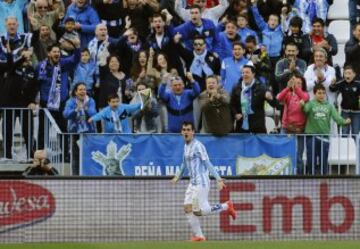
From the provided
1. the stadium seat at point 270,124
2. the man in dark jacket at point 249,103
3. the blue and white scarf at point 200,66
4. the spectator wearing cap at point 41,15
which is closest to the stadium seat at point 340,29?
the stadium seat at point 270,124

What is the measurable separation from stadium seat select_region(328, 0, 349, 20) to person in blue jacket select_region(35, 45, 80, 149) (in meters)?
5.86

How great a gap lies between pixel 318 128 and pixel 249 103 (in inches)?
49.6

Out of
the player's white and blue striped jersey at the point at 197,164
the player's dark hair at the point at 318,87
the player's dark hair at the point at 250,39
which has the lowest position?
the player's white and blue striped jersey at the point at 197,164

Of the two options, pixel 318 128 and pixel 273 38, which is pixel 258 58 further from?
pixel 318 128

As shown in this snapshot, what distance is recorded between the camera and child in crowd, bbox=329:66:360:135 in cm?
1886

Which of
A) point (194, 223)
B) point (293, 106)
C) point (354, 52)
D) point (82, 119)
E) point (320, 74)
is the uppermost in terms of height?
point (354, 52)

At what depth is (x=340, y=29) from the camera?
69.7 feet

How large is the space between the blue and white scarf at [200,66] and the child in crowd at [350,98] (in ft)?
7.75

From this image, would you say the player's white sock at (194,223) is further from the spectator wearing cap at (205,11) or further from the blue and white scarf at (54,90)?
the spectator wearing cap at (205,11)

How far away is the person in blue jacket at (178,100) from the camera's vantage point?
18609 millimetres

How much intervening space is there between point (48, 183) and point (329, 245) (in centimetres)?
446

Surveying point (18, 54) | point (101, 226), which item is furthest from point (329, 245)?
point (18, 54)

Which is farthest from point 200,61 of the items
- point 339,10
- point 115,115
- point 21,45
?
point 339,10

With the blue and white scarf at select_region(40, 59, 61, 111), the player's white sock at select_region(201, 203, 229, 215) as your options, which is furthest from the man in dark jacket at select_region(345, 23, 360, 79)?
the blue and white scarf at select_region(40, 59, 61, 111)
